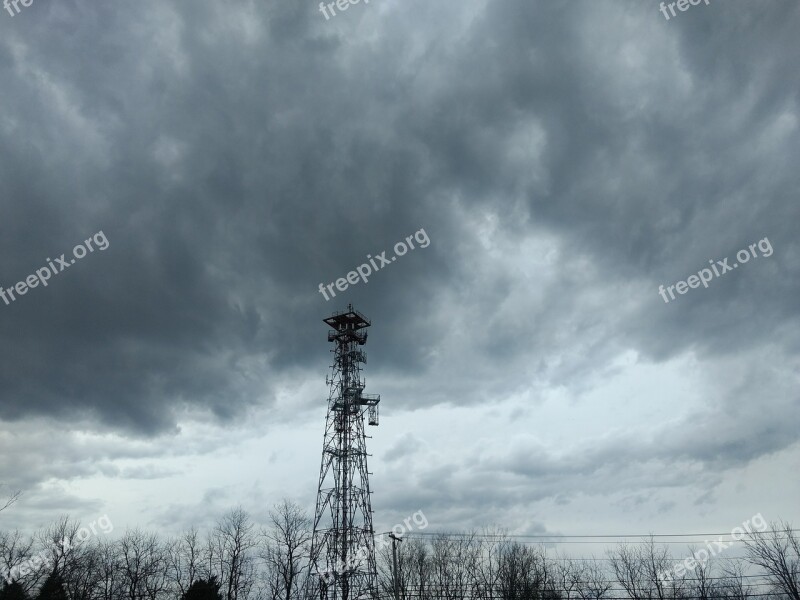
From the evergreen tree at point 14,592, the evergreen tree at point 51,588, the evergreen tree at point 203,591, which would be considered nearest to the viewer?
the evergreen tree at point 14,592

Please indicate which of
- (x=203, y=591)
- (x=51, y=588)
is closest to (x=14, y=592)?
(x=51, y=588)

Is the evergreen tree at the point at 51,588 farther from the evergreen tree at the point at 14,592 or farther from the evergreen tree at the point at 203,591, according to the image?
the evergreen tree at the point at 203,591

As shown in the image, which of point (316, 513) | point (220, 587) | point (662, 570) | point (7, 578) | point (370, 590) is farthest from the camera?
point (662, 570)

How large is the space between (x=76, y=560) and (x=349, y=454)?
89.1 feet

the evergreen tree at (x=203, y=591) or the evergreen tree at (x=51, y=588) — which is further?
the evergreen tree at (x=203, y=591)

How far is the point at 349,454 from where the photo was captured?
53.1 m

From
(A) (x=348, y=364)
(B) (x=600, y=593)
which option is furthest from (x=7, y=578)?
(B) (x=600, y=593)

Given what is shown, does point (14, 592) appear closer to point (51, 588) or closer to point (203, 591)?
point (51, 588)

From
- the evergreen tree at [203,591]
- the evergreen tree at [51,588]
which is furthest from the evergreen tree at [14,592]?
the evergreen tree at [203,591]

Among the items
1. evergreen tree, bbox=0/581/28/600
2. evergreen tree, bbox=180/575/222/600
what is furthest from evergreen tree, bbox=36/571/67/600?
evergreen tree, bbox=180/575/222/600

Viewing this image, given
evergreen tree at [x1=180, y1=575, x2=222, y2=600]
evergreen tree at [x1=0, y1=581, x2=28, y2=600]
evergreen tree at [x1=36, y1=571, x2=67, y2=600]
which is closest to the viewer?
evergreen tree at [x1=0, y1=581, x2=28, y2=600]

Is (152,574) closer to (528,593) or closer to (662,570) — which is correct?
(528,593)

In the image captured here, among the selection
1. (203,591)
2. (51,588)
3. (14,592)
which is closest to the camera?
(14,592)

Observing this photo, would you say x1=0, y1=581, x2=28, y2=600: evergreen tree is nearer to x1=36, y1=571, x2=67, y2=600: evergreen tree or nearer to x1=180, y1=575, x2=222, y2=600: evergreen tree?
x1=36, y1=571, x2=67, y2=600: evergreen tree
